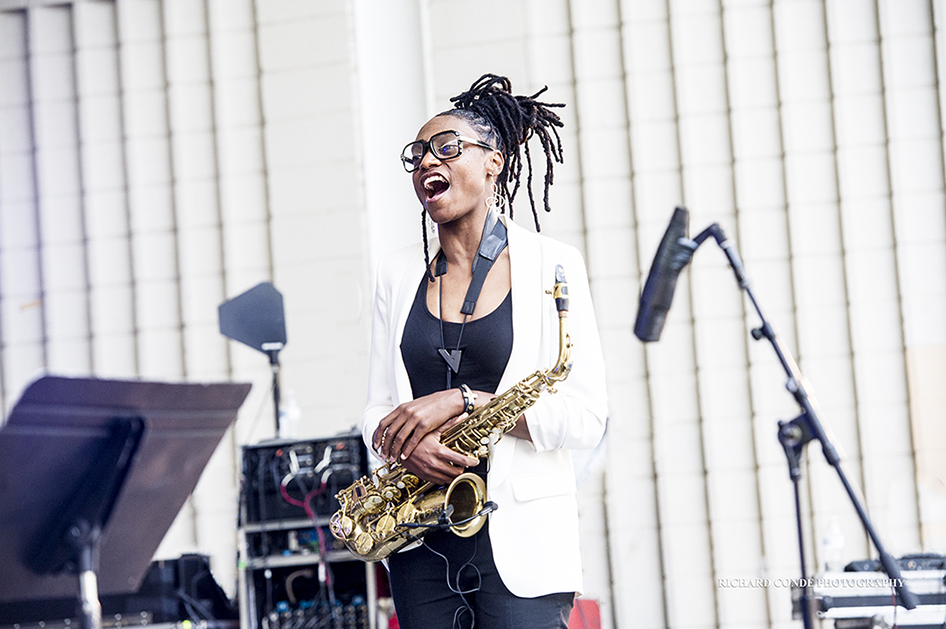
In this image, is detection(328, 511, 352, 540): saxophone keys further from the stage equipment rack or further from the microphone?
the stage equipment rack

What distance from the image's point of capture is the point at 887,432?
4234mm

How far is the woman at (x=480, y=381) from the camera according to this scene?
5.04ft

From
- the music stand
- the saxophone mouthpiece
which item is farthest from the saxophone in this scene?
the music stand

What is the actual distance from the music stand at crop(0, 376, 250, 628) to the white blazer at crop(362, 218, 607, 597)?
0.31 m

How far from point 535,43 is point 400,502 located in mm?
3413

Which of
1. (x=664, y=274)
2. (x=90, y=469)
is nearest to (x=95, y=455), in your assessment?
(x=90, y=469)

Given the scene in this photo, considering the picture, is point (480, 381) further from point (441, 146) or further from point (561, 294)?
point (441, 146)

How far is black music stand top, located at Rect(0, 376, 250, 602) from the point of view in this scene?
146 cm

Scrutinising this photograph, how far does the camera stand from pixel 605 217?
4.50m

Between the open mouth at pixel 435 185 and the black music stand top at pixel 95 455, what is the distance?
0.53 metres

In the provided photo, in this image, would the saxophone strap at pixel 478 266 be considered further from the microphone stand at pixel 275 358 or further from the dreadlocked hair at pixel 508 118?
the microphone stand at pixel 275 358

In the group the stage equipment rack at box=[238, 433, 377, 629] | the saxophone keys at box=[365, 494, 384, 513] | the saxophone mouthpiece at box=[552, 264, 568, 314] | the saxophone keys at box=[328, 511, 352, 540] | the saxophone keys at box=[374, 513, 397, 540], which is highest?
the saxophone mouthpiece at box=[552, 264, 568, 314]

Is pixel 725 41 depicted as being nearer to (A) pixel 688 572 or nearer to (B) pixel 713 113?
(B) pixel 713 113

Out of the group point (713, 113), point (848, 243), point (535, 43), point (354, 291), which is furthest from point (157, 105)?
point (848, 243)
